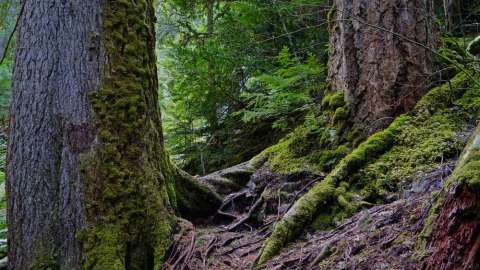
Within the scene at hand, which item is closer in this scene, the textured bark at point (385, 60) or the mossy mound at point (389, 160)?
the mossy mound at point (389, 160)

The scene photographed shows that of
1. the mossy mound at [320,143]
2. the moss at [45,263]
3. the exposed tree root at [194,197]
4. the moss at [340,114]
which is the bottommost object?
the exposed tree root at [194,197]

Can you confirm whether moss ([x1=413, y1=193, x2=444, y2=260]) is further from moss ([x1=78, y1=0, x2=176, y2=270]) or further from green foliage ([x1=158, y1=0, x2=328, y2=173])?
green foliage ([x1=158, y1=0, x2=328, y2=173])

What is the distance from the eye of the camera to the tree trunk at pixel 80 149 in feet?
11.3

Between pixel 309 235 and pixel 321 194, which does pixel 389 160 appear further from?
pixel 309 235

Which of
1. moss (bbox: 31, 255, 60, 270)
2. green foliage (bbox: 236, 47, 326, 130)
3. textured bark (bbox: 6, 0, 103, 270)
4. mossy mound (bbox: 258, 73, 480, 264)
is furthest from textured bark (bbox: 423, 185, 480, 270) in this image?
green foliage (bbox: 236, 47, 326, 130)

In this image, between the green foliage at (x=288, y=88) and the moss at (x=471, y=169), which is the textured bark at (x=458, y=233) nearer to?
the moss at (x=471, y=169)

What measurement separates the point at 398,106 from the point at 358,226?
1.96 metres

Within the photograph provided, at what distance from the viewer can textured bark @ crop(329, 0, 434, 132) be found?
4941mm

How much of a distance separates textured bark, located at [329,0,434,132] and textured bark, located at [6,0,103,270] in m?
2.75

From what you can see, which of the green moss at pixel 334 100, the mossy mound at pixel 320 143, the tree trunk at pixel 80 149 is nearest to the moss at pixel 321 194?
the mossy mound at pixel 320 143

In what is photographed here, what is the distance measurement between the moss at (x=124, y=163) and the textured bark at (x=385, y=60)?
7.53 ft

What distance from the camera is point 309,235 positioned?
402 centimetres

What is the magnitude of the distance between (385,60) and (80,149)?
3.44 m

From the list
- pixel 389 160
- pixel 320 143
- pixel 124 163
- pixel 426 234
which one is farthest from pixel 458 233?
pixel 320 143
